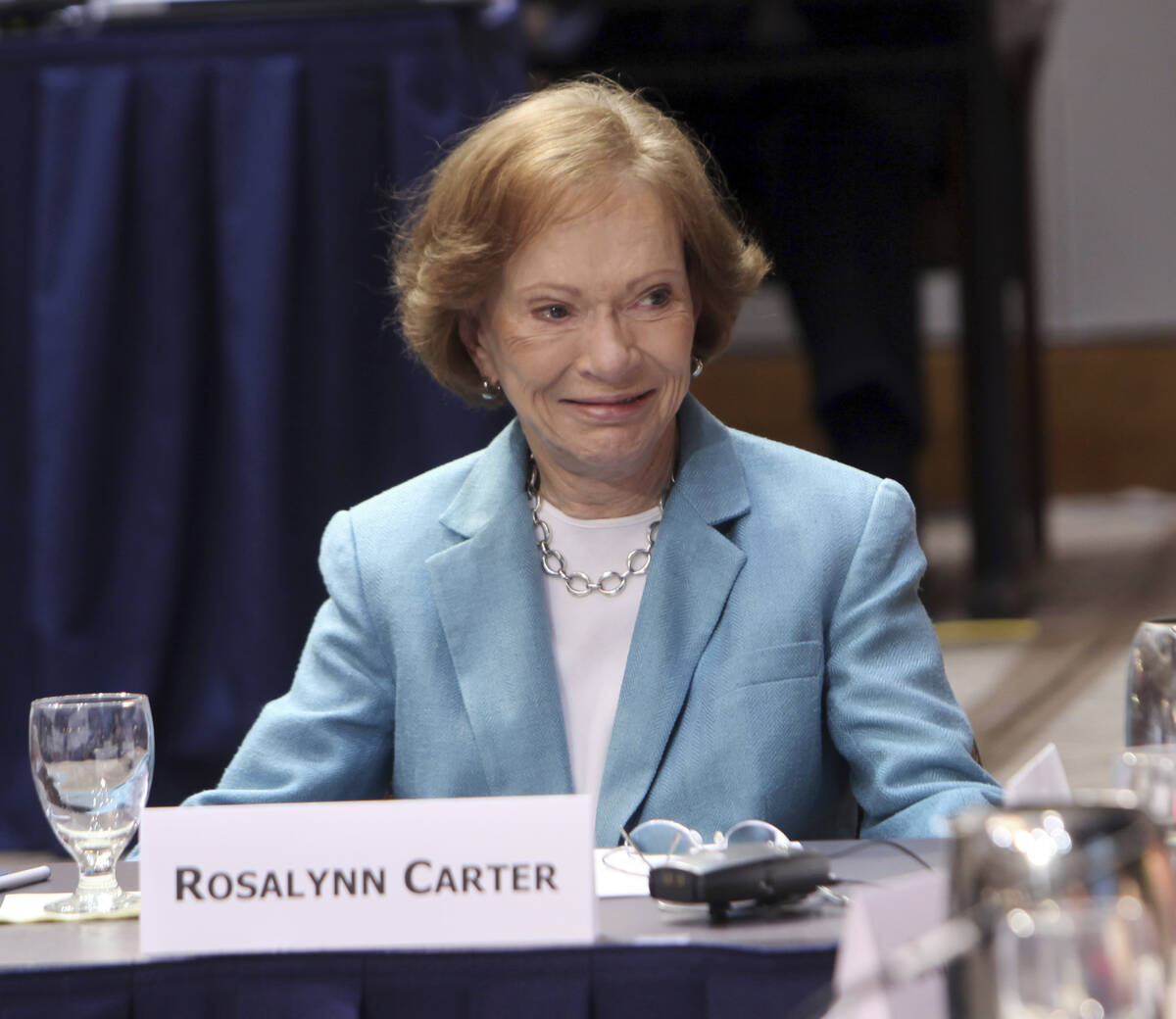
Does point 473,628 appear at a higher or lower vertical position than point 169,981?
higher

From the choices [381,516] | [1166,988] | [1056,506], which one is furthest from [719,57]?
[1056,506]

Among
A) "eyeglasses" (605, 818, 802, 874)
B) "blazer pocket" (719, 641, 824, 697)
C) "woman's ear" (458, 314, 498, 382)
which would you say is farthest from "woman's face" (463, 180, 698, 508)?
"eyeglasses" (605, 818, 802, 874)

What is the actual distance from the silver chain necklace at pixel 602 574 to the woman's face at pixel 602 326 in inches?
3.0

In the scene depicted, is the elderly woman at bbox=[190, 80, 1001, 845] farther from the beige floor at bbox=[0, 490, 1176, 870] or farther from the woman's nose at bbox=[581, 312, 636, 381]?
the beige floor at bbox=[0, 490, 1176, 870]

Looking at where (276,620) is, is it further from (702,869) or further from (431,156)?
(702,869)

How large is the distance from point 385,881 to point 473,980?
7 centimetres

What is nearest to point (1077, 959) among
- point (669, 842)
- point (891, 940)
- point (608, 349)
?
point (891, 940)

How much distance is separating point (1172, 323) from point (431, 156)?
18.1ft

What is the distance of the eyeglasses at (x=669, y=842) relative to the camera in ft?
3.75

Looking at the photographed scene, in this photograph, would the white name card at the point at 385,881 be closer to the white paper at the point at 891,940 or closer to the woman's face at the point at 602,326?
the white paper at the point at 891,940

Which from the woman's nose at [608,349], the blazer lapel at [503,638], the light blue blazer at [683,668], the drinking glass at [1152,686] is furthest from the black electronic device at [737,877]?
the woman's nose at [608,349]

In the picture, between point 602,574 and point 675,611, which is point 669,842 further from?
point 602,574

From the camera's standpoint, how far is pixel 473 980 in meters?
0.96

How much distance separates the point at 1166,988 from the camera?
0.63 meters
